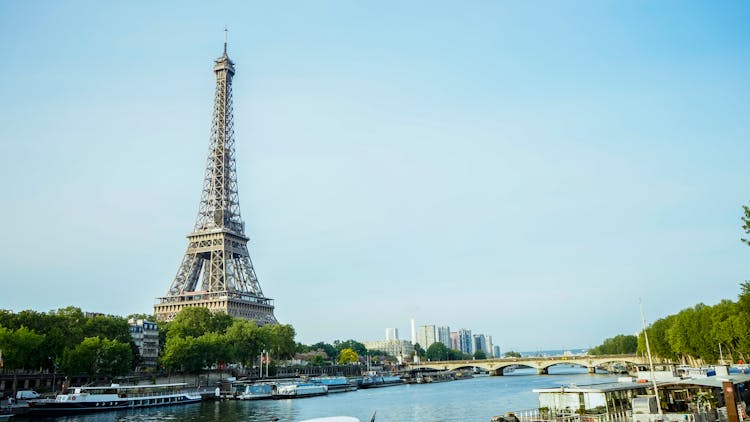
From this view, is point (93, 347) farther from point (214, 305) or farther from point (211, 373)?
point (214, 305)

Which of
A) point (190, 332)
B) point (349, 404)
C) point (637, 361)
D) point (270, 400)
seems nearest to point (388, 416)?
point (349, 404)

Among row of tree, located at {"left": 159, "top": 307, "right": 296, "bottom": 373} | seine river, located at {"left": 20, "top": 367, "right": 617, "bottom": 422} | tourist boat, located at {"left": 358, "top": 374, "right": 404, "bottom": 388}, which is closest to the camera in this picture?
seine river, located at {"left": 20, "top": 367, "right": 617, "bottom": 422}

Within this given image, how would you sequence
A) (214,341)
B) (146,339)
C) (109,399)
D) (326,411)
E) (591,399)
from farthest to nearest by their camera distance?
(146,339)
(214,341)
(109,399)
(326,411)
(591,399)

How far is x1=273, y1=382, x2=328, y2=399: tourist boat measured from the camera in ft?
292

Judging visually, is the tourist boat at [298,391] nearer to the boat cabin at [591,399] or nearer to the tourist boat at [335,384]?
the tourist boat at [335,384]

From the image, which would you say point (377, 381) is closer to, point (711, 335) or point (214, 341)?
point (214, 341)

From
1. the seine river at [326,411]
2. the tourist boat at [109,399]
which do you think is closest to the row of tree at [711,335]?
the seine river at [326,411]

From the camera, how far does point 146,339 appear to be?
382 feet

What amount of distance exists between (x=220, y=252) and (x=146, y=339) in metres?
26.5

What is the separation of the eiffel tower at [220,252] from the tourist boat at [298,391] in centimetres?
3552

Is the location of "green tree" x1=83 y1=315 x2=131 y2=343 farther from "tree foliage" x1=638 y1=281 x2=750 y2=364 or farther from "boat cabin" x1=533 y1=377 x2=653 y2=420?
"tree foliage" x1=638 y1=281 x2=750 y2=364

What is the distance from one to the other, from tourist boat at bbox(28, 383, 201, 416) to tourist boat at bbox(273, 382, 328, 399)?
487 inches

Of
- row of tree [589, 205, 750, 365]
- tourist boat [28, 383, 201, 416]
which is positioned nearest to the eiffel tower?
tourist boat [28, 383, 201, 416]

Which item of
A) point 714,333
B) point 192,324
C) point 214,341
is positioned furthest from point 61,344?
point 714,333
